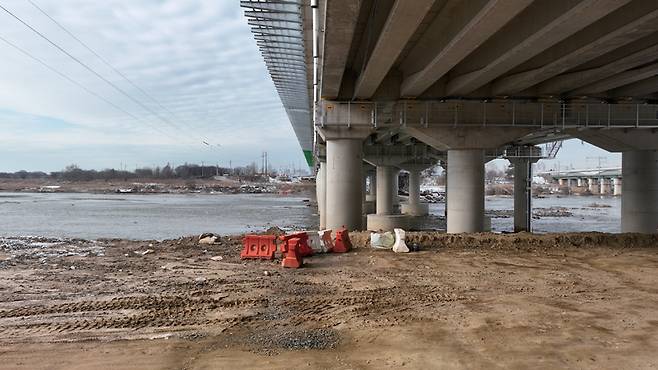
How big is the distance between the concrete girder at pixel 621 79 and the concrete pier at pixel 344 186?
9.01 m

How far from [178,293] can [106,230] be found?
23256 millimetres

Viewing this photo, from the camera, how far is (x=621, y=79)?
55.9 ft

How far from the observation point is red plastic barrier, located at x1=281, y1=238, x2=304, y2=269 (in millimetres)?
13555

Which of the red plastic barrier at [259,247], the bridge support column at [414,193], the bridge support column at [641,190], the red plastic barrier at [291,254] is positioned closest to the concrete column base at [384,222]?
the bridge support column at [641,190]

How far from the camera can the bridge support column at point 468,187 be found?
2102 centimetres

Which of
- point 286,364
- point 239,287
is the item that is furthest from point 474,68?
point 286,364

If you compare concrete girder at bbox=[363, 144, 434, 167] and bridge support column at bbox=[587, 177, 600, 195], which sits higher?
concrete girder at bbox=[363, 144, 434, 167]

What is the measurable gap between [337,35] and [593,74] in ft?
30.1

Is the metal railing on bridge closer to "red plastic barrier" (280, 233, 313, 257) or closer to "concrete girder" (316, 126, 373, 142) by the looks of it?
"concrete girder" (316, 126, 373, 142)

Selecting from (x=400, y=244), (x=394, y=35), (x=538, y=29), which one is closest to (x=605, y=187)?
(x=400, y=244)

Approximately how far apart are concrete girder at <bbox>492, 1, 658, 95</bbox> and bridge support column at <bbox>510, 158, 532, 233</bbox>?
22968mm

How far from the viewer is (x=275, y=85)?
24453 millimetres

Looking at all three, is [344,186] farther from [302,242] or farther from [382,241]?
[302,242]

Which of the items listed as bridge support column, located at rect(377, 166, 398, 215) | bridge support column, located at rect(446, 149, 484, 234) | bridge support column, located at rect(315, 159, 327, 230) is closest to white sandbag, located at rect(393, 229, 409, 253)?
bridge support column, located at rect(446, 149, 484, 234)
